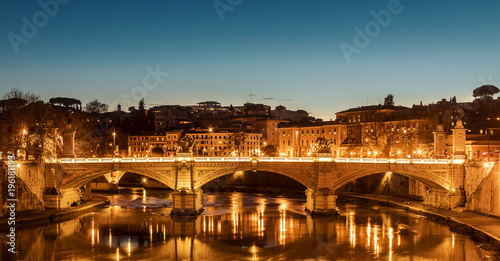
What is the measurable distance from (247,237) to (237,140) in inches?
2647

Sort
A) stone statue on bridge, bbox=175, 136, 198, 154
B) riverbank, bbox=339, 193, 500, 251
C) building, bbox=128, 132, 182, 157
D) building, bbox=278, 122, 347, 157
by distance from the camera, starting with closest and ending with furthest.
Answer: riverbank, bbox=339, 193, 500, 251
stone statue on bridge, bbox=175, 136, 198, 154
building, bbox=278, 122, 347, 157
building, bbox=128, 132, 182, 157

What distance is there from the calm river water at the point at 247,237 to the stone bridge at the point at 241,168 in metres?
2.47

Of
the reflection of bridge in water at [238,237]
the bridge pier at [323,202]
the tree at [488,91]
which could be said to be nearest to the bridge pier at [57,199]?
the reflection of bridge in water at [238,237]

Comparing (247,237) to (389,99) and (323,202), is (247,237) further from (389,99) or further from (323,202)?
(389,99)

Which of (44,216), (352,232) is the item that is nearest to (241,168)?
(352,232)

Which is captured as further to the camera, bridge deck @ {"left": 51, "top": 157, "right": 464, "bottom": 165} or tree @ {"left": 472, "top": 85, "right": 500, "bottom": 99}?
tree @ {"left": 472, "top": 85, "right": 500, "bottom": 99}

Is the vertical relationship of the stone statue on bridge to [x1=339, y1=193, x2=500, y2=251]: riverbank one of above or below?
above

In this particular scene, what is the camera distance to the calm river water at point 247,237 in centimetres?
3569

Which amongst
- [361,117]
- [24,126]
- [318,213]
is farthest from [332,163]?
[361,117]

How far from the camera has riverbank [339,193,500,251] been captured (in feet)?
119

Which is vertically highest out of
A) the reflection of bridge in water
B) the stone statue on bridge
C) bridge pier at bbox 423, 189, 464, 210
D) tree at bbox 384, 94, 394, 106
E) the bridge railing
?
tree at bbox 384, 94, 394, 106

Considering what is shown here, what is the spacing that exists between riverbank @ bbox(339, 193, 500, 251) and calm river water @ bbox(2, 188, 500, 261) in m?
0.78

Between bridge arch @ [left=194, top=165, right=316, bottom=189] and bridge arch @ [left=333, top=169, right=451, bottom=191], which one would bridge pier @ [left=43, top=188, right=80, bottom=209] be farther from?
bridge arch @ [left=333, top=169, right=451, bottom=191]

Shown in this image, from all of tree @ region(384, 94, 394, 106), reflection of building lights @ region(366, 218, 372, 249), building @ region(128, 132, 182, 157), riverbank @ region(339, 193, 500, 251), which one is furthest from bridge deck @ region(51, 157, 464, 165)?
tree @ region(384, 94, 394, 106)
